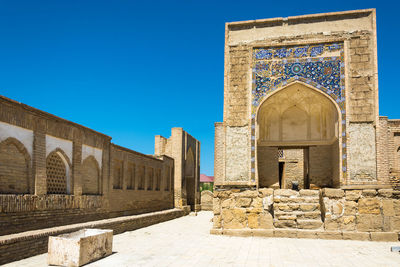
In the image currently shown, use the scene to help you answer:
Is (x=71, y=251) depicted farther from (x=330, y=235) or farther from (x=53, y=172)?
(x=330, y=235)

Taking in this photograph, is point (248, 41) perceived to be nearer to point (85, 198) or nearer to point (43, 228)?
point (85, 198)

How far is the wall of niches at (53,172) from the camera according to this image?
8141 millimetres

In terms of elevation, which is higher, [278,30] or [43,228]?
[278,30]

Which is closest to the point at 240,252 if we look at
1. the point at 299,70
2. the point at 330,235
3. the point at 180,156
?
the point at 330,235

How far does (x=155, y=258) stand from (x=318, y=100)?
8.12m

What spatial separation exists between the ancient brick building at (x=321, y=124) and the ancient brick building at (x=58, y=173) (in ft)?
12.8

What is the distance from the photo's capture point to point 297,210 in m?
11.2

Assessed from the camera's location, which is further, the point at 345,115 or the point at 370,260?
the point at 345,115

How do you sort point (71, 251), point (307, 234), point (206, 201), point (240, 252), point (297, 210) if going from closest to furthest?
1. point (71, 251)
2. point (240, 252)
3. point (307, 234)
4. point (297, 210)
5. point (206, 201)

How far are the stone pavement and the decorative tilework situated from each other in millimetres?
3414

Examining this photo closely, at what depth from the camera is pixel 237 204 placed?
11.3 m

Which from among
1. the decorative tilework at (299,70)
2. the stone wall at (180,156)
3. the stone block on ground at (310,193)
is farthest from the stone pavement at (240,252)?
the stone wall at (180,156)

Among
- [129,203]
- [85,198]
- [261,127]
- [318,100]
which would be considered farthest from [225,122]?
[129,203]

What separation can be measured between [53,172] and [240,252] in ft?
17.3
